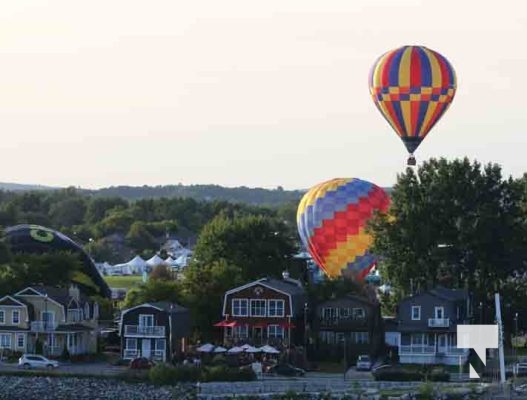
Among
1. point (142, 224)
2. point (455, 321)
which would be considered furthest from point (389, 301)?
point (142, 224)

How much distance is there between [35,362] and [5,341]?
4906 mm

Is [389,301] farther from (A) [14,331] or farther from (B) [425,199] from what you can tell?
(A) [14,331]

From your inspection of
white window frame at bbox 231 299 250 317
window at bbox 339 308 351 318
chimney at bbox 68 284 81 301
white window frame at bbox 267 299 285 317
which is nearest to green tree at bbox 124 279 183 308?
chimney at bbox 68 284 81 301

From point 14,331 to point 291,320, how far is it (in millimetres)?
12645

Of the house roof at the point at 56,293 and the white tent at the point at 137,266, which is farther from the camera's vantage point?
the white tent at the point at 137,266

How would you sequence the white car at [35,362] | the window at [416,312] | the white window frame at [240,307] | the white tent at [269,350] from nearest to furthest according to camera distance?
the white car at [35,362] → the white tent at [269,350] → the window at [416,312] → the white window frame at [240,307]

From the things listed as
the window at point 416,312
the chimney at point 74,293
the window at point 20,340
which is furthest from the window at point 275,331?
the window at point 20,340

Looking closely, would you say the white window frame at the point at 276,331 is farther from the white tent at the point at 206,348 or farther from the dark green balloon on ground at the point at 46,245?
the dark green balloon on ground at the point at 46,245

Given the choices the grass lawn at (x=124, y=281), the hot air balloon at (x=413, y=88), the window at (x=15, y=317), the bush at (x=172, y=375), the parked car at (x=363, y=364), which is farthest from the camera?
the grass lawn at (x=124, y=281)

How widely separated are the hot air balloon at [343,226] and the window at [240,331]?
14.7 metres

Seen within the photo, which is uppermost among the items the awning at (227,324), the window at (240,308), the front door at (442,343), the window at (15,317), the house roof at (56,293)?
the house roof at (56,293)

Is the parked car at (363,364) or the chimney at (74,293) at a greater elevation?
the chimney at (74,293)

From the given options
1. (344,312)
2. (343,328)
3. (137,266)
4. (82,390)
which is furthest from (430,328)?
(137,266)

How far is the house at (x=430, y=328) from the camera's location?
67562mm
